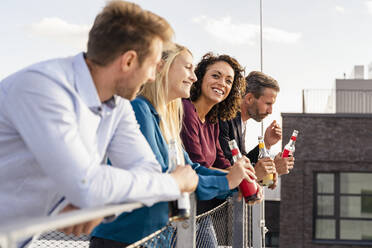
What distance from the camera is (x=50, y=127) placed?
1.69 meters

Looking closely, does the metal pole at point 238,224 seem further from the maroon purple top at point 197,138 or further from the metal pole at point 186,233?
the metal pole at point 186,233

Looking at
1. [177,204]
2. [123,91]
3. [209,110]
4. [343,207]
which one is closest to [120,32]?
[123,91]

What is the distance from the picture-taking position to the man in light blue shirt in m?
1.72

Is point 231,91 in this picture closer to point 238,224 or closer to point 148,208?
point 238,224

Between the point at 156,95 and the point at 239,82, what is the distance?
69.3 inches

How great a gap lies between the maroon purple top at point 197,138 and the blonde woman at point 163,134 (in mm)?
341

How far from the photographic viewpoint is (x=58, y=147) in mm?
1698

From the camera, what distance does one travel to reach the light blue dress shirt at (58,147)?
1710 millimetres

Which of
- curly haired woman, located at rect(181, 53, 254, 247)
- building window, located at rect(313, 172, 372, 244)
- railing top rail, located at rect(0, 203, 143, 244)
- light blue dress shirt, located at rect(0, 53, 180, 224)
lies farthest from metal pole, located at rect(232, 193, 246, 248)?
building window, located at rect(313, 172, 372, 244)

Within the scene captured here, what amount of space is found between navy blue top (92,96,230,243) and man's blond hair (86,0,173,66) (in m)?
0.81

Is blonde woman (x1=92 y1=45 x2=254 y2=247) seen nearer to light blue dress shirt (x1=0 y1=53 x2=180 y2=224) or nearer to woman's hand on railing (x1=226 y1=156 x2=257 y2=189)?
woman's hand on railing (x1=226 y1=156 x2=257 y2=189)

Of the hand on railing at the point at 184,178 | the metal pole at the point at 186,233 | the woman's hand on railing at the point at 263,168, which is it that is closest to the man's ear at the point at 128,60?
the hand on railing at the point at 184,178

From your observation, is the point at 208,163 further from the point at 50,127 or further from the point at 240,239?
the point at 50,127

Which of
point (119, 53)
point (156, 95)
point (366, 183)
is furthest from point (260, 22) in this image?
point (119, 53)
